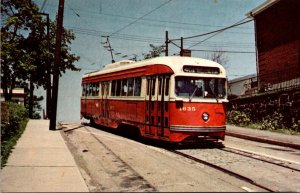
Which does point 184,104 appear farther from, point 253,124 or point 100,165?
point 253,124

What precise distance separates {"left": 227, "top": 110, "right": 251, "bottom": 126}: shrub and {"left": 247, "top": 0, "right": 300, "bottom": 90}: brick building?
7.56 ft

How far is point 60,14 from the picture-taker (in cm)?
2056

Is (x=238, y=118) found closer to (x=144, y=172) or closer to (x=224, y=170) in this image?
(x=224, y=170)

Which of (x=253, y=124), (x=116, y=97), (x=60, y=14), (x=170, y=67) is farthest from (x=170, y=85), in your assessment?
(x=253, y=124)

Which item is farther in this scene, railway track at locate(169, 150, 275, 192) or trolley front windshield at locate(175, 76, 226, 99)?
trolley front windshield at locate(175, 76, 226, 99)

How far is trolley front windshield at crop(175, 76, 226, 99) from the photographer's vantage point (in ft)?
45.5

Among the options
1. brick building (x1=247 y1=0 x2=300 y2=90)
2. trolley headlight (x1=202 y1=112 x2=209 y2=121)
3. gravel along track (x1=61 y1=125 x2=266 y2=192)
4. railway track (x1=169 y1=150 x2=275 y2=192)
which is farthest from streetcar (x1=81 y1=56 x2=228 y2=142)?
brick building (x1=247 y1=0 x2=300 y2=90)

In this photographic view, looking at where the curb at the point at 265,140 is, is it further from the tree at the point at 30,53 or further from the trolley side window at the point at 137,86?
the tree at the point at 30,53

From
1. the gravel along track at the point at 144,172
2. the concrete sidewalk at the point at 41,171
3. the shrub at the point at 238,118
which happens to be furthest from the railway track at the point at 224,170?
the shrub at the point at 238,118

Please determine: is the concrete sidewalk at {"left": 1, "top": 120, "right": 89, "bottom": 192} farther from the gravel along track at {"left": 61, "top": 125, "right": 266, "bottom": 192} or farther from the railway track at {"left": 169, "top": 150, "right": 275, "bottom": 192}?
the railway track at {"left": 169, "top": 150, "right": 275, "bottom": 192}

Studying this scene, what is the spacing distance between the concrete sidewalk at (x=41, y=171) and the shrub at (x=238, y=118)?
1394 cm

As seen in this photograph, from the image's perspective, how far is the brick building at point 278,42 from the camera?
25438 millimetres

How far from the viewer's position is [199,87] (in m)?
14.2

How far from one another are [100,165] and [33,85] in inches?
1006
